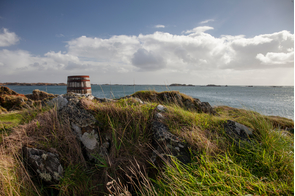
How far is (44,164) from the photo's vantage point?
2799 mm

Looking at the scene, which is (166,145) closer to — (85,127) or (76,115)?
(85,127)

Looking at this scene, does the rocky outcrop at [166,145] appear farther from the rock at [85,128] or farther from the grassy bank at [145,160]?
the rock at [85,128]

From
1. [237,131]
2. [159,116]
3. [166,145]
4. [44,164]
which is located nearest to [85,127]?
[44,164]

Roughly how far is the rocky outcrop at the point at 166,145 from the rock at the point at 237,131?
1415 mm

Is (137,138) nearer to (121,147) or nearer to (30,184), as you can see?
(121,147)

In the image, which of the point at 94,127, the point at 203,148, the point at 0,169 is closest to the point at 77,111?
the point at 94,127

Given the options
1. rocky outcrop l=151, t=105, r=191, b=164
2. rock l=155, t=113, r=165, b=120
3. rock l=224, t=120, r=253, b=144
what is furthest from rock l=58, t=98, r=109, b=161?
rock l=224, t=120, r=253, b=144

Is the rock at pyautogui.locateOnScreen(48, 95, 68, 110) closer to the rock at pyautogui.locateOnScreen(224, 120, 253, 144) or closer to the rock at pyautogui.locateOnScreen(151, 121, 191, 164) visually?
the rock at pyautogui.locateOnScreen(151, 121, 191, 164)

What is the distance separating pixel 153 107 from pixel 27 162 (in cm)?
319

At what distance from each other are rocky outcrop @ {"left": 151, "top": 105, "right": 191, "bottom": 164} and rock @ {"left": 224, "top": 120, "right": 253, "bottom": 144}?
1.41m

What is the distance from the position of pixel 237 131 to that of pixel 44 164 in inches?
179

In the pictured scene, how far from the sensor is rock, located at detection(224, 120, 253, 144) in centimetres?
338

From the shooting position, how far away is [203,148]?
8.88ft

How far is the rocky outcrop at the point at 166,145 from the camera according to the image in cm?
269
